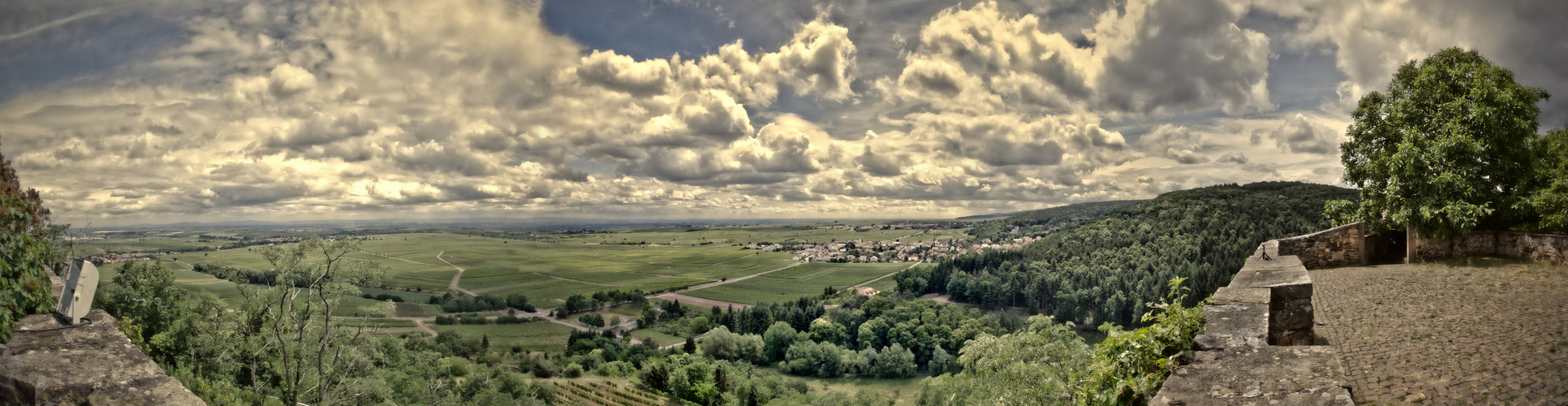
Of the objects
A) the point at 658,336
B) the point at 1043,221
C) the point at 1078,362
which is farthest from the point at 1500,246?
the point at 1043,221

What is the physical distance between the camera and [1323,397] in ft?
9.18

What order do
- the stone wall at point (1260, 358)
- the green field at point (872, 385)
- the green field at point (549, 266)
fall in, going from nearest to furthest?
the stone wall at point (1260, 358) < the green field at point (872, 385) < the green field at point (549, 266)

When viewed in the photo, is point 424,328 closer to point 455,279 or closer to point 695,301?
point 455,279

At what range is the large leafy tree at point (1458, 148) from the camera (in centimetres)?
1027

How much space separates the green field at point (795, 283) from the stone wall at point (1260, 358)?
3481 inches

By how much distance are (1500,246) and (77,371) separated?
19.7 metres

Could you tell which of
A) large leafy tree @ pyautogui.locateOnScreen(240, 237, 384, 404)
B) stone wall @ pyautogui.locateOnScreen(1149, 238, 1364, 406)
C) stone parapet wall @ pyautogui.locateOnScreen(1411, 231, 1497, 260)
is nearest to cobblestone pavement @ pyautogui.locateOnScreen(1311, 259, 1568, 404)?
stone wall @ pyautogui.locateOnScreen(1149, 238, 1364, 406)

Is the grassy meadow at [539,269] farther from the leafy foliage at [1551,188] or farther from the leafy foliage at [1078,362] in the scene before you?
the leafy foliage at [1551,188]

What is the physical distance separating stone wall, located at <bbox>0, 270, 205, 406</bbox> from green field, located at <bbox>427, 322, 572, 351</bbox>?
73.8 meters

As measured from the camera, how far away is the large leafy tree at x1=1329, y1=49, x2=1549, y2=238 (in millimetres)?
10266

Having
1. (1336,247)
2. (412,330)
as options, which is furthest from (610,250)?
(1336,247)

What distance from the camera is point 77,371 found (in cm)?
385

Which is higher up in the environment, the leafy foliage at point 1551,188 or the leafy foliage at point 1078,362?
the leafy foliage at point 1551,188

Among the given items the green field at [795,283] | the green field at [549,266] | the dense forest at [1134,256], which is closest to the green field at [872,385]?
the dense forest at [1134,256]
